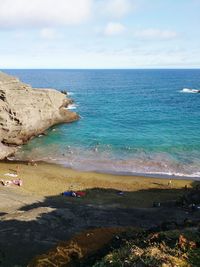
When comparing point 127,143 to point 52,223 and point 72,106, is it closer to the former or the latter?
point 52,223

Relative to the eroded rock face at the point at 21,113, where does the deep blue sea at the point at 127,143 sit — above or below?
below

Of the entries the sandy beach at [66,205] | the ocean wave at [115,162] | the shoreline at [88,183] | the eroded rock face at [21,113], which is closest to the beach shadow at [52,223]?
the sandy beach at [66,205]

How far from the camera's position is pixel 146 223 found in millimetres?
25703

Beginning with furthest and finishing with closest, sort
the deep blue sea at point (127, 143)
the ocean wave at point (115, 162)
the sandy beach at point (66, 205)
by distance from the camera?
the deep blue sea at point (127, 143)
the ocean wave at point (115, 162)
the sandy beach at point (66, 205)

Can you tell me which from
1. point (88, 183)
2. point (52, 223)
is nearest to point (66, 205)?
point (52, 223)

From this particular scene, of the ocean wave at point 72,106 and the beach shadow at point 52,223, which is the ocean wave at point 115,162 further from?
the ocean wave at point 72,106

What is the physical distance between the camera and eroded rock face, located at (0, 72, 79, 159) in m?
56.2

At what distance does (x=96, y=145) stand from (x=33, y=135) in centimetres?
1133

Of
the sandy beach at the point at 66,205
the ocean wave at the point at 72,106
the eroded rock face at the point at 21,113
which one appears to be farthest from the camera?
the ocean wave at the point at 72,106

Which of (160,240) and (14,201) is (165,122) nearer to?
(14,201)

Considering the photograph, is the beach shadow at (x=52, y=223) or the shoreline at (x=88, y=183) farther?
the shoreline at (x=88, y=183)

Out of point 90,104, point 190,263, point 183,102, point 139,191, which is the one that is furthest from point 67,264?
point 183,102

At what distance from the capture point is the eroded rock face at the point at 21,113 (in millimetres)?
56156

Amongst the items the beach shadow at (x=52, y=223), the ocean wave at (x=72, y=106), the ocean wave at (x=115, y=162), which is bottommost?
the ocean wave at (x=115, y=162)
